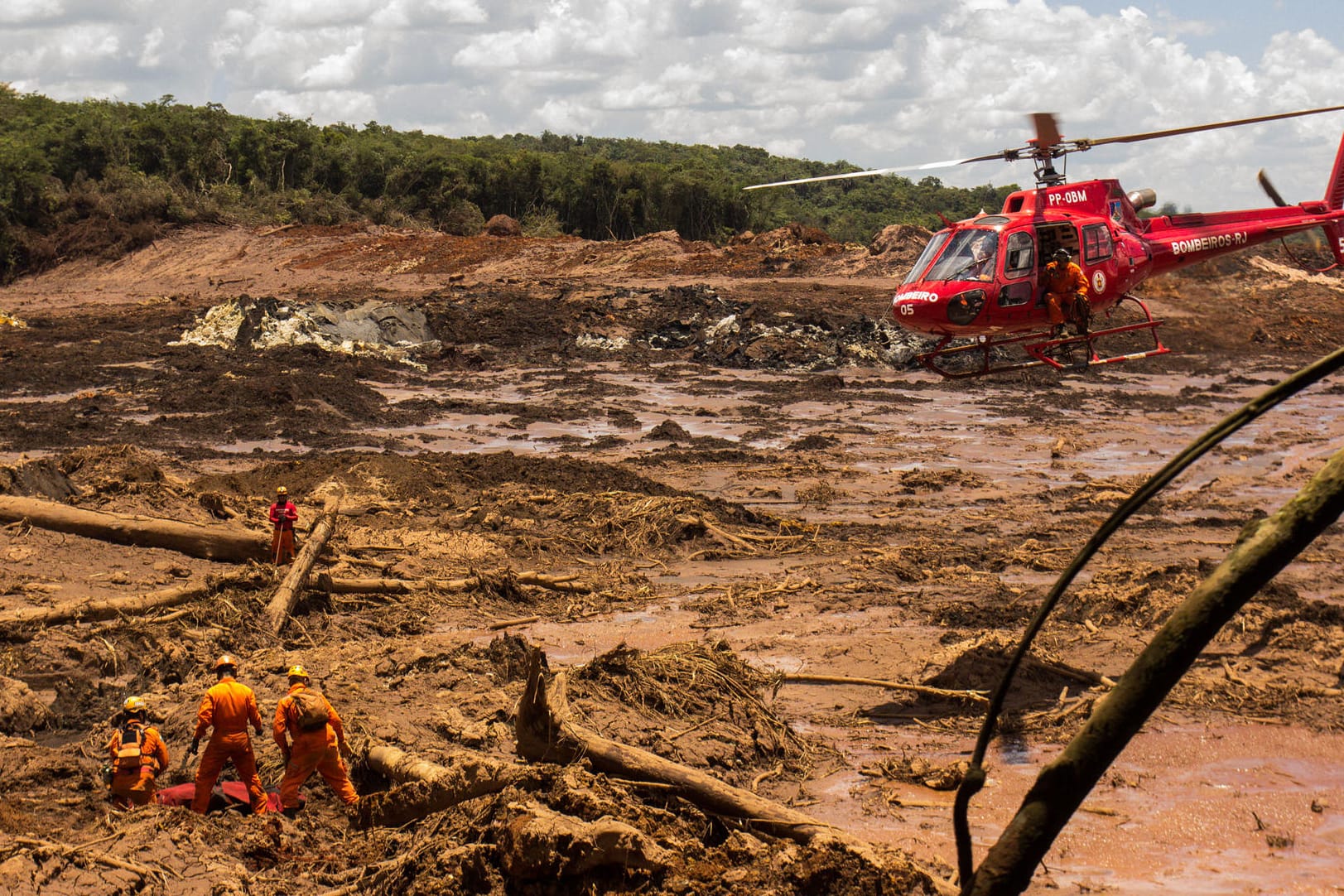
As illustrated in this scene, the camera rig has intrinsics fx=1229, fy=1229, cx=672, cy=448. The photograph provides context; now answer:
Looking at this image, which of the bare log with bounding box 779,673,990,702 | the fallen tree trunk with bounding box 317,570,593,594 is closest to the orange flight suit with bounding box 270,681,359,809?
the bare log with bounding box 779,673,990,702

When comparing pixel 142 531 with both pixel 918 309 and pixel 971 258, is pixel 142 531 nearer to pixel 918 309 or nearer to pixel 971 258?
pixel 918 309

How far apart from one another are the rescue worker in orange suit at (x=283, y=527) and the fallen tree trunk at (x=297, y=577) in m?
0.27

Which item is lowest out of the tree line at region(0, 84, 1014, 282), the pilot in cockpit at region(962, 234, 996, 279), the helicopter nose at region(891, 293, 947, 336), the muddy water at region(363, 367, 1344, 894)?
the muddy water at region(363, 367, 1344, 894)

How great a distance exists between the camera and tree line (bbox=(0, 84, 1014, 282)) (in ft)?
175

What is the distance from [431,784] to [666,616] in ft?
19.4

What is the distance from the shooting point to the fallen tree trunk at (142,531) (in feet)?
42.5

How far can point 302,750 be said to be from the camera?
23.6 feet

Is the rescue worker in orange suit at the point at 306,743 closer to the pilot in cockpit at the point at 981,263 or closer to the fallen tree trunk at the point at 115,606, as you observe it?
the fallen tree trunk at the point at 115,606

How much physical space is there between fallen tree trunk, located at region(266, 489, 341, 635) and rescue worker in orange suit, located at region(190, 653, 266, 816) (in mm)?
3612

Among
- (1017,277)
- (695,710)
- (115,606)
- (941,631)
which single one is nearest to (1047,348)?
(1017,277)

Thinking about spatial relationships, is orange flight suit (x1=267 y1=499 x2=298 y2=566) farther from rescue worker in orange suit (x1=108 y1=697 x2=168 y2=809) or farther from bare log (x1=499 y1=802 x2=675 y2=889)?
bare log (x1=499 y1=802 x2=675 y2=889)

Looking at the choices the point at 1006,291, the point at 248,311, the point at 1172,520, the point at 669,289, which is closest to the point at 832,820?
the point at 1006,291

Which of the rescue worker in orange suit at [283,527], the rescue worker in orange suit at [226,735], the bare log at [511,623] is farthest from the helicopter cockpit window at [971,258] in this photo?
the rescue worker in orange suit at [226,735]

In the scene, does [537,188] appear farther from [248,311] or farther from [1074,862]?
[1074,862]
